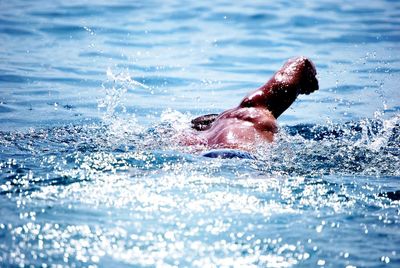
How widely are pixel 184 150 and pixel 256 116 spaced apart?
71 cm

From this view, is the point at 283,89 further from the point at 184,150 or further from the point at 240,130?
the point at 184,150

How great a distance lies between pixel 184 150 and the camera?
5012 mm

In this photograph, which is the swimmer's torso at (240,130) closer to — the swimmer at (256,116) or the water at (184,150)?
the swimmer at (256,116)

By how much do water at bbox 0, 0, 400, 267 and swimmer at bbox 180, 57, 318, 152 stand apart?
0.20 metres

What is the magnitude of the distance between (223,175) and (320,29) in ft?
27.6

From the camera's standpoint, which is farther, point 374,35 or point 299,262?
point 374,35

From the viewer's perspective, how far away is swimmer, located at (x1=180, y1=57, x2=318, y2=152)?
16.7 ft

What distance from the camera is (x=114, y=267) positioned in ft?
10.0

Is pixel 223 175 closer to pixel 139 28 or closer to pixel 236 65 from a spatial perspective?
pixel 236 65

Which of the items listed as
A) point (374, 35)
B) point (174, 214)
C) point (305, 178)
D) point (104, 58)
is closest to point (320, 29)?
point (374, 35)

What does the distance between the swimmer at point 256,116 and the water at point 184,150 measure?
0.64 feet

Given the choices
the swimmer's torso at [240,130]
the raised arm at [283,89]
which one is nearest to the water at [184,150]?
the swimmer's torso at [240,130]

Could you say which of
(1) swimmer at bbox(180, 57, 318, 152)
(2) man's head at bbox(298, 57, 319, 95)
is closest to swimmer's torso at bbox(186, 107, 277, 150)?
(1) swimmer at bbox(180, 57, 318, 152)

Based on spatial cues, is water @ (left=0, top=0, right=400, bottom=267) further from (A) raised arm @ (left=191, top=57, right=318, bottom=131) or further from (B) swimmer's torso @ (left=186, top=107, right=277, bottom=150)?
(A) raised arm @ (left=191, top=57, right=318, bottom=131)
